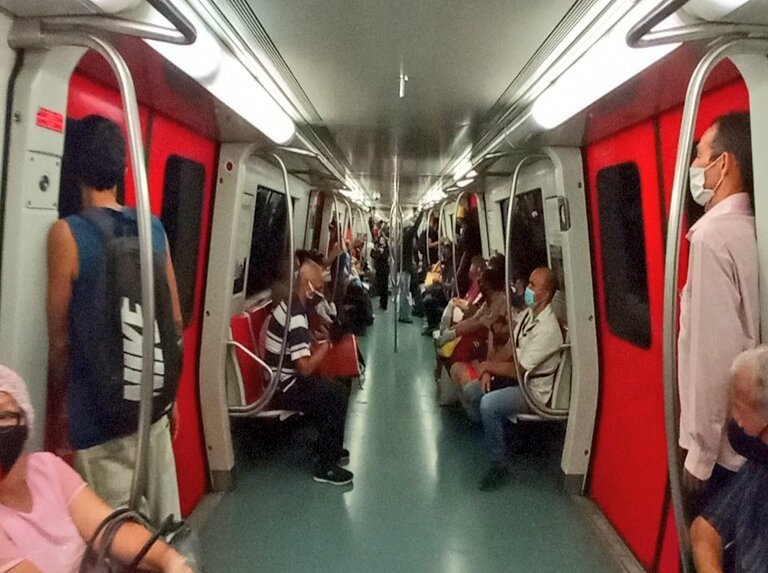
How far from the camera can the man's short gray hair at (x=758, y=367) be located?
5.53ft

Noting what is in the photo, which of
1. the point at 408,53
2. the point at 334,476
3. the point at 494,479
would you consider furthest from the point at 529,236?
the point at 408,53

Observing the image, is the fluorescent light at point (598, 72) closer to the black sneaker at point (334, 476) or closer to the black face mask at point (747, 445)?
the black face mask at point (747, 445)

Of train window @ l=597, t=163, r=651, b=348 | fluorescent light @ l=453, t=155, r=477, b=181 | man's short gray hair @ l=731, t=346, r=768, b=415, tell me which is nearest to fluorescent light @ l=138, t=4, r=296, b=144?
man's short gray hair @ l=731, t=346, r=768, b=415

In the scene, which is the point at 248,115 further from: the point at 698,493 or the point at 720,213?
the point at 698,493

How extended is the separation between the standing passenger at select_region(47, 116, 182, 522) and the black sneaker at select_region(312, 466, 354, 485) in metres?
2.35

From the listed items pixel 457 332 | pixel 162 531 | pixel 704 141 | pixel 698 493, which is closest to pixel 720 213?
pixel 704 141

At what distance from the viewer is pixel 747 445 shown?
5.66ft

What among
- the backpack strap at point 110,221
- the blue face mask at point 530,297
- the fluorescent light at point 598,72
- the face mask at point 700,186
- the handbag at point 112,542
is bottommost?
the handbag at point 112,542

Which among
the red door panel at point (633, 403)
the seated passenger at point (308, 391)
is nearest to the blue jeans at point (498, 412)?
the red door panel at point (633, 403)

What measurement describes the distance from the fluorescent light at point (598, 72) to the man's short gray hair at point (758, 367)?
868 millimetres

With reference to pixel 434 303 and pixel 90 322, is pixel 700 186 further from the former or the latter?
pixel 434 303

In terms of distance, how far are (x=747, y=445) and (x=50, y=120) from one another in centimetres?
196

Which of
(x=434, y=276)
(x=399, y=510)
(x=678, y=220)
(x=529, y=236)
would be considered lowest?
(x=399, y=510)

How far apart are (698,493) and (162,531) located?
145 cm
